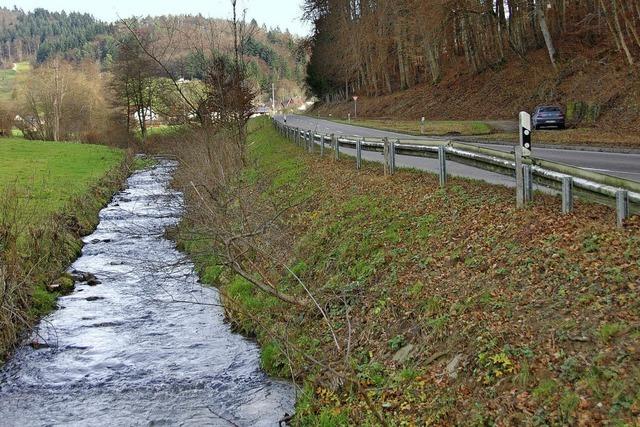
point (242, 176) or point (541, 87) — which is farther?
point (541, 87)

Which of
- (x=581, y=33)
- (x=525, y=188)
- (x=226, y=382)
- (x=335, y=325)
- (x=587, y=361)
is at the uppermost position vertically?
(x=581, y=33)

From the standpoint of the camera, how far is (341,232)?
40.0 ft

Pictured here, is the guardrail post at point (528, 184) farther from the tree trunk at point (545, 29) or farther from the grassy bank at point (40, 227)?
the tree trunk at point (545, 29)

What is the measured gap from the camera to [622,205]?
727 cm

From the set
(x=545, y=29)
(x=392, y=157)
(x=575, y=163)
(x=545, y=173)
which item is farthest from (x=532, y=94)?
(x=545, y=173)

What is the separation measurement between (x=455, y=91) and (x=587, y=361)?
4431 cm

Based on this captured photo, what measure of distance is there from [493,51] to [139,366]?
43378 mm

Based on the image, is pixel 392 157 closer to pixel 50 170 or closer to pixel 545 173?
pixel 545 173

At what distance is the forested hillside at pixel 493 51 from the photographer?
105 feet

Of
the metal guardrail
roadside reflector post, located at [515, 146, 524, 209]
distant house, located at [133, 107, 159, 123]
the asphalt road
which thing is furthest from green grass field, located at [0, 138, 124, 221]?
roadside reflector post, located at [515, 146, 524, 209]

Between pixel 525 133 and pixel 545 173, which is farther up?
pixel 525 133

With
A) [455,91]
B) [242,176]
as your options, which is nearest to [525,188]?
[242,176]

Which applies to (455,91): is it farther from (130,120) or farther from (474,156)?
(474,156)

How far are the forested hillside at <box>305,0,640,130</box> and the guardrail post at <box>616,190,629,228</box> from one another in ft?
71.0
